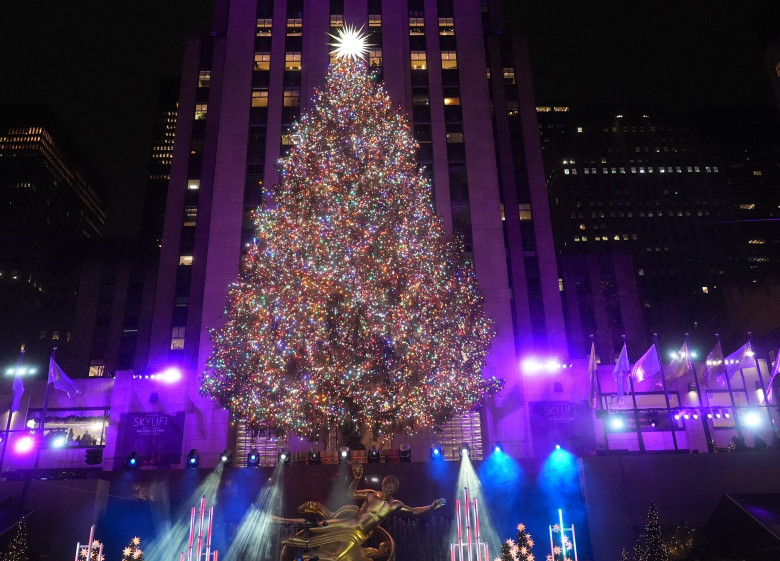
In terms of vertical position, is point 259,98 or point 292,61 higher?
point 292,61

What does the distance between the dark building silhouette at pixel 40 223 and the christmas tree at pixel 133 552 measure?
60.8m

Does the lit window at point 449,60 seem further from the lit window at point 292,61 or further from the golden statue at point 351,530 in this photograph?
the golden statue at point 351,530

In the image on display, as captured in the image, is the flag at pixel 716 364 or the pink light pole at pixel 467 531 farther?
the flag at pixel 716 364

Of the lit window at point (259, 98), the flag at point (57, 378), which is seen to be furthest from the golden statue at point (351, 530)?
the lit window at point (259, 98)

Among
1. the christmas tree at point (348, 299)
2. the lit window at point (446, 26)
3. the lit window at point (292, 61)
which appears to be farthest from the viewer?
the lit window at point (446, 26)

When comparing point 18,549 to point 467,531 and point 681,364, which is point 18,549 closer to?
point 467,531

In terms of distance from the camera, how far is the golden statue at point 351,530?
61.8 ft

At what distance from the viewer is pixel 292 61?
1758 inches

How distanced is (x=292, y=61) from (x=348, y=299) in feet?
90.8

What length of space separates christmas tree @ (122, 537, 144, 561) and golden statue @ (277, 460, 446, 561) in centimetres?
441

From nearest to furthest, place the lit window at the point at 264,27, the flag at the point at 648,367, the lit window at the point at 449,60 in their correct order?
1. the flag at the point at 648,367
2. the lit window at the point at 449,60
3. the lit window at the point at 264,27

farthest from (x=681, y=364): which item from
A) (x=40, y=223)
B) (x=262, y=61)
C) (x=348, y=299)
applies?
(x=40, y=223)

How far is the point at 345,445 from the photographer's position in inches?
993

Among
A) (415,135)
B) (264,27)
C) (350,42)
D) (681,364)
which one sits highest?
(264,27)
